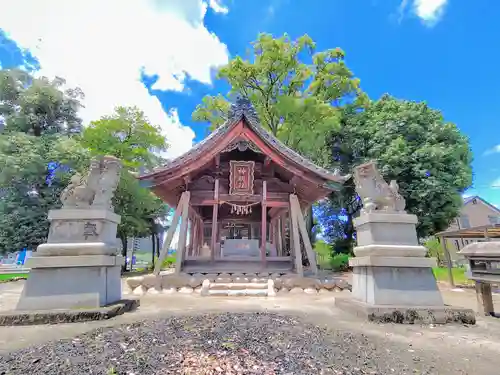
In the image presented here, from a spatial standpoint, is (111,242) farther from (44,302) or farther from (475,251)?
(475,251)

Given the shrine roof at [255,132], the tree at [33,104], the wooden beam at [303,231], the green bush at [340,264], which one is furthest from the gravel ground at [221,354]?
the tree at [33,104]

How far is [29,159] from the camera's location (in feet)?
58.4

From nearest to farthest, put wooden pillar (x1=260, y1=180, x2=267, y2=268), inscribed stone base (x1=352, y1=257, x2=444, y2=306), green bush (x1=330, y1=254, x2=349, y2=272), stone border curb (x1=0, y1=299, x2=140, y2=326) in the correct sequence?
stone border curb (x1=0, y1=299, x2=140, y2=326) → inscribed stone base (x1=352, y1=257, x2=444, y2=306) → wooden pillar (x1=260, y1=180, x2=267, y2=268) → green bush (x1=330, y1=254, x2=349, y2=272)

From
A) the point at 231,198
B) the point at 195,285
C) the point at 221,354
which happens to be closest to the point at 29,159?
the point at 231,198

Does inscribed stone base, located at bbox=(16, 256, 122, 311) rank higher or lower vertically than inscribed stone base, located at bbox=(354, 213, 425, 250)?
lower

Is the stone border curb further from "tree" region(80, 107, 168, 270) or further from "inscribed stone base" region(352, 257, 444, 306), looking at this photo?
"tree" region(80, 107, 168, 270)

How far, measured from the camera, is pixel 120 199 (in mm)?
20078

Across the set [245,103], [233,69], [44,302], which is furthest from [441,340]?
[233,69]

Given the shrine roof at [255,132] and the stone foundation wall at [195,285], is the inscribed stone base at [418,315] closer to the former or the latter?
the stone foundation wall at [195,285]

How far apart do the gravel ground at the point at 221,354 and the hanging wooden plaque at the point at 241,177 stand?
7601 mm

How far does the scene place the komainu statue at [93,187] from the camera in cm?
516

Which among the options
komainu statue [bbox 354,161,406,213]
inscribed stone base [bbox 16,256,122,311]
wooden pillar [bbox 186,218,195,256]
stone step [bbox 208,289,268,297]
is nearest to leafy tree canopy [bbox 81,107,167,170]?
wooden pillar [bbox 186,218,195,256]

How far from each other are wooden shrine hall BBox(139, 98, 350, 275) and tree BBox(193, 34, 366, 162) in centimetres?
923

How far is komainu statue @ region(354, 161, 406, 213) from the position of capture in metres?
5.29
